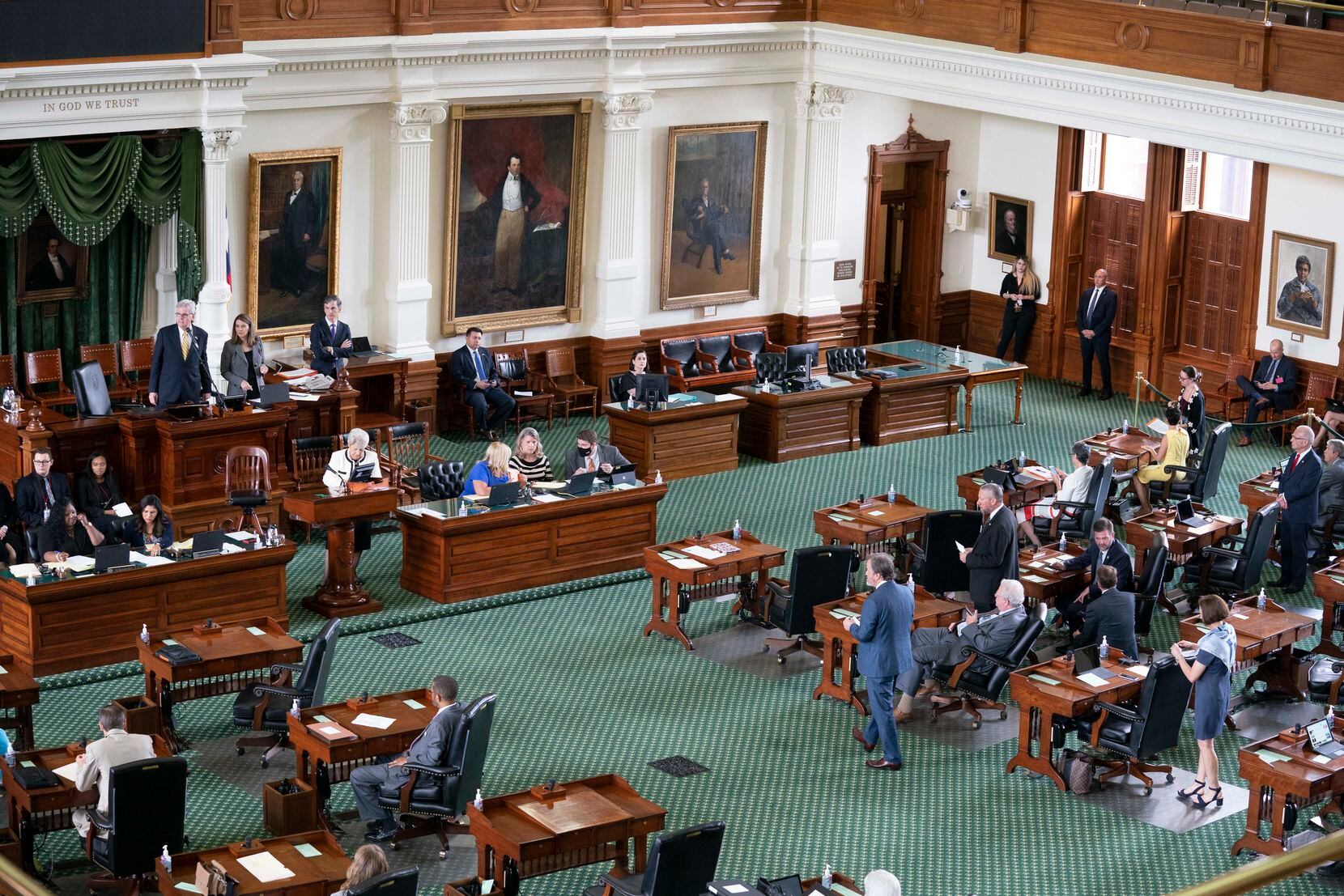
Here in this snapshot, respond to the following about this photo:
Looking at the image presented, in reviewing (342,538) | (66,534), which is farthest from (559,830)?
(66,534)

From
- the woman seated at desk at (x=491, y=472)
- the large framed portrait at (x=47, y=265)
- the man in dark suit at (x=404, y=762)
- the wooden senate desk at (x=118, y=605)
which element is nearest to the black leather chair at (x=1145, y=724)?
the man in dark suit at (x=404, y=762)

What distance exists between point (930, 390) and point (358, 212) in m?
5.96

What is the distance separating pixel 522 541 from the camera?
551 inches

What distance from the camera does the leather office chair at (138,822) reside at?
344 inches

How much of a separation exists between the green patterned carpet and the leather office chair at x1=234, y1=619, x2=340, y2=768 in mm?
234

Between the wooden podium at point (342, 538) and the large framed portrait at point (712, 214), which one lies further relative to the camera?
the large framed portrait at point (712, 214)

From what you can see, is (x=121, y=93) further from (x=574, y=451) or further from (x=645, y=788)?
(x=645, y=788)

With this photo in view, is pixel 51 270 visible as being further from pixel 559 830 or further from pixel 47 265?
pixel 559 830

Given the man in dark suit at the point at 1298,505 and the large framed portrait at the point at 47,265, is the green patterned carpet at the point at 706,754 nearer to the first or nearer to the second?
the man in dark suit at the point at 1298,505

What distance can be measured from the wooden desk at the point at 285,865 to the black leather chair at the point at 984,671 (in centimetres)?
453

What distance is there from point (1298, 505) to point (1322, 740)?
15.0 ft

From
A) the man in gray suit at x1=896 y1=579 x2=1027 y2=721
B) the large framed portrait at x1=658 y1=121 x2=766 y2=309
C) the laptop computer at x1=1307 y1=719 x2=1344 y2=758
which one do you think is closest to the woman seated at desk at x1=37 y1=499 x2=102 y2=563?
the man in gray suit at x1=896 y1=579 x2=1027 y2=721

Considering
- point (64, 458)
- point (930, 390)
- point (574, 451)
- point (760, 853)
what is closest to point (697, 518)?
point (574, 451)

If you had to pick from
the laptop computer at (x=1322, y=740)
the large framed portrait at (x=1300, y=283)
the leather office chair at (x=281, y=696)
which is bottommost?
the leather office chair at (x=281, y=696)
